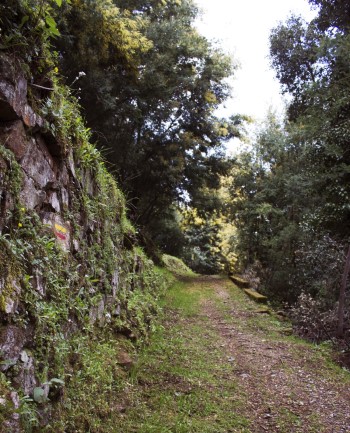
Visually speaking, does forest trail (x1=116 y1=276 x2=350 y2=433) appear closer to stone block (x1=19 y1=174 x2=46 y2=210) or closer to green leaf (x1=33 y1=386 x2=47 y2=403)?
green leaf (x1=33 y1=386 x2=47 y2=403)

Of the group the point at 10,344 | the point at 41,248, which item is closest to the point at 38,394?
the point at 10,344

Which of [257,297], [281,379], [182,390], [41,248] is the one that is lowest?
[182,390]

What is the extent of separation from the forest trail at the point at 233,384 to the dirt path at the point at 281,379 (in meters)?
0.01

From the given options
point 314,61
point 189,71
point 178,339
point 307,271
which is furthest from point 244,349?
point 314,61

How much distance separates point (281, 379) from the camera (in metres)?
5.53

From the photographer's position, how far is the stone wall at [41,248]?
2682 mm

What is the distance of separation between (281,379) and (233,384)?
878 mm

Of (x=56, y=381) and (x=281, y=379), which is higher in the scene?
(x=56, y=381)

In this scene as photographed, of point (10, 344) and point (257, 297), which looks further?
point (257, 297)

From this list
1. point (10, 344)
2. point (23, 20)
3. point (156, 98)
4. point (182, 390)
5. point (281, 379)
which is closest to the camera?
point (10, 344)

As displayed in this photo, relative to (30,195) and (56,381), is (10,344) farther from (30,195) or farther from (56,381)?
(30,195)

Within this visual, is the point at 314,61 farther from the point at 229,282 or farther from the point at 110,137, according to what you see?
the point at 229,282

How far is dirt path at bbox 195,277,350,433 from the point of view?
14.1 ft

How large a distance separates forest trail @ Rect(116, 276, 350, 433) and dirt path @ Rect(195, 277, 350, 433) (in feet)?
0.04
